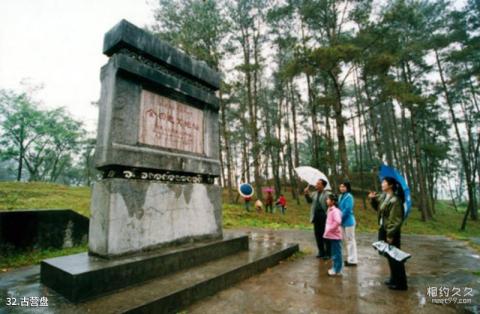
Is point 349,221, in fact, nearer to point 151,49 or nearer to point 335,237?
point 335,237

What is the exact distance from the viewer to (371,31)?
513 inches

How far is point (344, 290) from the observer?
362cm

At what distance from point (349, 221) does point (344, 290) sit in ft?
5.67

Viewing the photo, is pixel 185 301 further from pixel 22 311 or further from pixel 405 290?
pixel 405 290

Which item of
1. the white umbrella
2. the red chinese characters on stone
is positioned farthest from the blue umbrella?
the red chinese characters on stone

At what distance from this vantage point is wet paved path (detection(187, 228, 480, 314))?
119 inches

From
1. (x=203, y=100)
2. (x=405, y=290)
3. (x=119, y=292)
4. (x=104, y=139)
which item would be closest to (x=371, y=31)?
(x=203, y=100)

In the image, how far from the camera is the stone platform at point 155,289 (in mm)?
2539

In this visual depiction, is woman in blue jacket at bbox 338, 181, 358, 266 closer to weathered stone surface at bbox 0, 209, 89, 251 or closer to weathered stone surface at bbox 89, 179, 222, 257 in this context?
weathered stone surface at bbox 89, 179, 222, 257

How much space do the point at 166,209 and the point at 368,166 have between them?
3090 centimetres

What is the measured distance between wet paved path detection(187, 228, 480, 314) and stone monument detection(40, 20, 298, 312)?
34 centimetres

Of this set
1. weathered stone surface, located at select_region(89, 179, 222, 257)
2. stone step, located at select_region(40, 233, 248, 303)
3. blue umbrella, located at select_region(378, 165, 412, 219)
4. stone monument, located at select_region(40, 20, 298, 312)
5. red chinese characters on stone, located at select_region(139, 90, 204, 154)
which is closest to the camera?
stone step, located at select_region(40, 233, 248, 303)

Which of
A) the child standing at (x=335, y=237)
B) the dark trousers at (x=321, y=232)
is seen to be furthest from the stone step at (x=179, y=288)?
the dark trousers at (x=321, y=232)

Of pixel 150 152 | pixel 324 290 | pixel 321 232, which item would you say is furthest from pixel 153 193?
pixel 321 232
